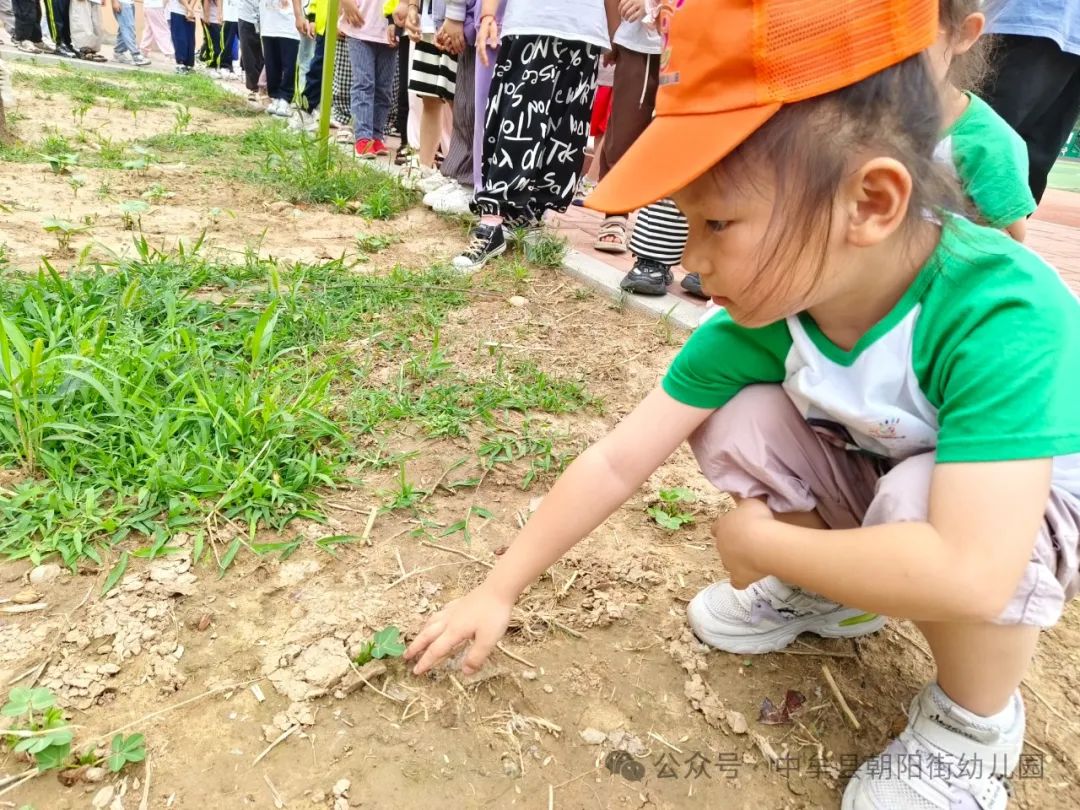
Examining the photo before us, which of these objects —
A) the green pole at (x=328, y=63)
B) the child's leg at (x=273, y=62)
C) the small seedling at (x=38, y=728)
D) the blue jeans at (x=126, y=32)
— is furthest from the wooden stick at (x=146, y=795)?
the blue jeans at (x=126, y=32)

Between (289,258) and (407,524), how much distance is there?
1639 millimetres

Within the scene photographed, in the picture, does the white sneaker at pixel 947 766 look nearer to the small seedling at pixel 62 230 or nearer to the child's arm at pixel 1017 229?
the child's arm at pixel 1017 229

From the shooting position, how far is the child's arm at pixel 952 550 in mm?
793

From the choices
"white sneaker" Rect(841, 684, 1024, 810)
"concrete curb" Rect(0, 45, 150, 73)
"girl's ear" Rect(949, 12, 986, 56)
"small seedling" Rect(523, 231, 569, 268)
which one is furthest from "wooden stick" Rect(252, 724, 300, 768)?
"concrete curb" Rect(0, 45, 150, 73)

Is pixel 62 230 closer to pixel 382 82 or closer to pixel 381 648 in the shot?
pixel 381 648

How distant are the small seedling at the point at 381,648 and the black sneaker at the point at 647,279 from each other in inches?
72.4

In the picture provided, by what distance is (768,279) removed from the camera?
829 mm

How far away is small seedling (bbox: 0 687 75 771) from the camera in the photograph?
97 cm

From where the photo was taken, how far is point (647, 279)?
2732 millimetres

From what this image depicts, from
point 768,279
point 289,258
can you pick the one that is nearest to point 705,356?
point 768,279

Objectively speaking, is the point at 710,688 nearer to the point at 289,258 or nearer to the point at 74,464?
the point at 74,464

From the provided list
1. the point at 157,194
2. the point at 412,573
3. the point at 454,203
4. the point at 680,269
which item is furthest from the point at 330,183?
the point at 412,573

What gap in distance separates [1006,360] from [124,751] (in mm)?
1173

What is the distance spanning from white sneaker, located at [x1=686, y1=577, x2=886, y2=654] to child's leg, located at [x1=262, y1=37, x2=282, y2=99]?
7.28m
